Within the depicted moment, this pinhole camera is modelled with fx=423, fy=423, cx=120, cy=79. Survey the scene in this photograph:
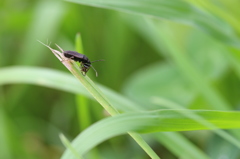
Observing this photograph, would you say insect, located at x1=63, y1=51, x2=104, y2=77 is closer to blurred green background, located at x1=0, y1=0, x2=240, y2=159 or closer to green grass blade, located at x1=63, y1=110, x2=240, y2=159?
green grass blade, located at x1=63, y1=110, x2=240, y2=159

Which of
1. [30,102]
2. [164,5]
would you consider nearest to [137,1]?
[164,5]

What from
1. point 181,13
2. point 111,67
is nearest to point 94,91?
point 181,13

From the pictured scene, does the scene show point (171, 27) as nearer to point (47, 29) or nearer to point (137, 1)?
point (47, 29)

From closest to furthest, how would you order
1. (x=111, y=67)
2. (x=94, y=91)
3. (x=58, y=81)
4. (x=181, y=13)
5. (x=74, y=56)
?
(x=94, y=91) → (x=74, y=56) → (x=181, y=13) → (x=58, y=81) → (x=111, y=67)

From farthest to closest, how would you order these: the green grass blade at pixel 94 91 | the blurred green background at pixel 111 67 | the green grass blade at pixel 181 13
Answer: the blurred green background at pixel 111 67, the green grass blade at pixel 181 13, the green grass blade at pixel 94 91

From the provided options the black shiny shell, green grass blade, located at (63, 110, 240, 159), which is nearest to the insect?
the black shiny shell

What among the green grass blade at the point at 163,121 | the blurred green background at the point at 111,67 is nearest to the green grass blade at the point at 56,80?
the blurred green background at the point at 111,67

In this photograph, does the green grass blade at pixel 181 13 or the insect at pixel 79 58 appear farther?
the green grass blade at pixel 181 13

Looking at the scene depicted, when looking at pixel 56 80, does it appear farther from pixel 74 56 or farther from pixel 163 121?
pixel 163 121

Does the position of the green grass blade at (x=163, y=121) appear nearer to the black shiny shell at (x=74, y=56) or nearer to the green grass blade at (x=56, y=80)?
the black shiny shell at (x=74, y=56)
